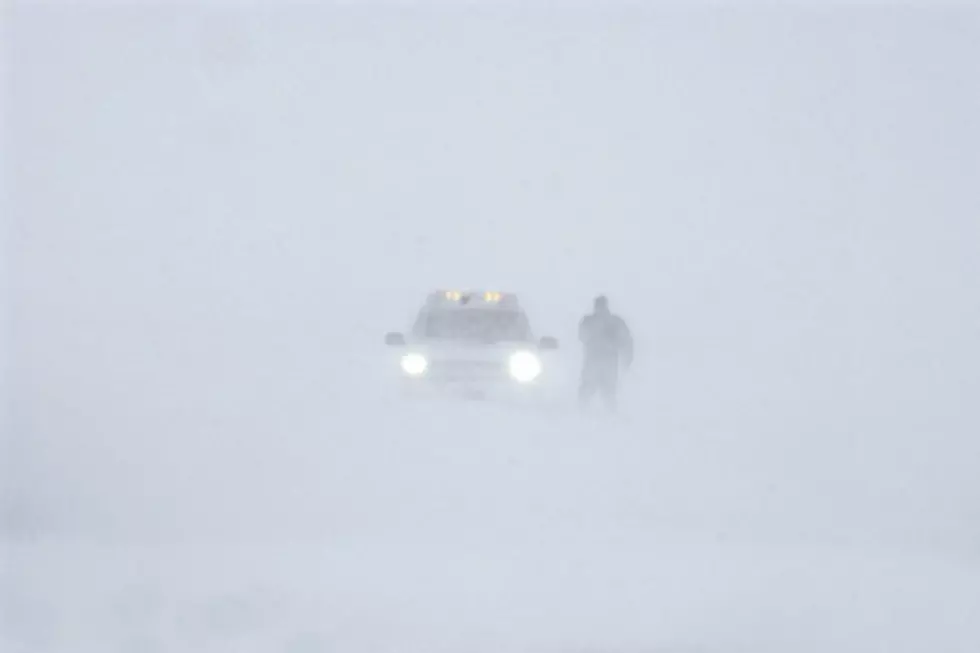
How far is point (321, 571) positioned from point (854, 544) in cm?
336

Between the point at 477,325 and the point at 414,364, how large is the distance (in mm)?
1131

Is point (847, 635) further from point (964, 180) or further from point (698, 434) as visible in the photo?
point (964, 180)

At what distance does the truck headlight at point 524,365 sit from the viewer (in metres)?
12.7

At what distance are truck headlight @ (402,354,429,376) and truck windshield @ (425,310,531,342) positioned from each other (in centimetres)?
80

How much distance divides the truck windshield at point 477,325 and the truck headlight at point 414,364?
80cm

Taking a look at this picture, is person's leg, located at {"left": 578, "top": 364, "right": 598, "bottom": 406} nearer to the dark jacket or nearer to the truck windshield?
the dark jacket

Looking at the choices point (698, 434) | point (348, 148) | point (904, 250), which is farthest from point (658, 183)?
point (698, 434)

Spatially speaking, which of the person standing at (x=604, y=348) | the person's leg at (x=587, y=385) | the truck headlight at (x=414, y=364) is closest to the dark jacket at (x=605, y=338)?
the person standing at (x=604, y=348)

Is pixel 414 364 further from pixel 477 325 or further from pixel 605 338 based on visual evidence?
pixel 605 338

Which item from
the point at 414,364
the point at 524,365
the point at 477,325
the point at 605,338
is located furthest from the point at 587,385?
the point at 414,364

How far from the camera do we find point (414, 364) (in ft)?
41.6

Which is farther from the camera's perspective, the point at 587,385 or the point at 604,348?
the point at 587,385

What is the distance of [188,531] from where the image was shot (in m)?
8.84

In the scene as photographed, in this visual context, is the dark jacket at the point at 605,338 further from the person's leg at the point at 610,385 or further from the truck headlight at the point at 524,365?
the truck headlight at the point at 524,365
